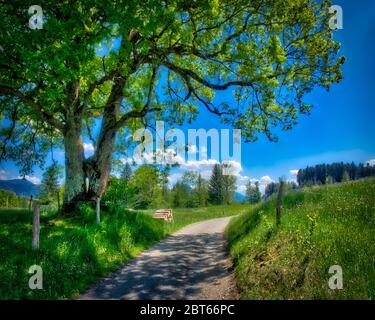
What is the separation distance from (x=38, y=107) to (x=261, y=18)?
11.8m

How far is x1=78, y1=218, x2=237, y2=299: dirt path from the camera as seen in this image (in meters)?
9.55

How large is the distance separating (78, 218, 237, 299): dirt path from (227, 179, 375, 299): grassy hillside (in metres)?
0.85

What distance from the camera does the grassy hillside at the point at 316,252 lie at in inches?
267

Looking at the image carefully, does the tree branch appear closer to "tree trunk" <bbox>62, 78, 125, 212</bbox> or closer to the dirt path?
"tree trunk" <bbox>62, 78, 125, 212</bbox>

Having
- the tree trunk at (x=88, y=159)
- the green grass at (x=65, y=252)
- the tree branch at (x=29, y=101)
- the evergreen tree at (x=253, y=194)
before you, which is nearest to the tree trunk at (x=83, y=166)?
the tree trunk at (x=88, y=159)

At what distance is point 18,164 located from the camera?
2175 cm

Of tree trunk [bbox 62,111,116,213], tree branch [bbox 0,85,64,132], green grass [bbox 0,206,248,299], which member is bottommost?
green grass [bbox 0,206,248,299]

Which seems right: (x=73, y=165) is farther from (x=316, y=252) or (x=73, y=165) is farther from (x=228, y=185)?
(x=228, y=185)

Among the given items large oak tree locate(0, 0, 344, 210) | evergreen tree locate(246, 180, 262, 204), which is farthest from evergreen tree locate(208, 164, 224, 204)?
large oak tree locate(0, 0, 344, 210)

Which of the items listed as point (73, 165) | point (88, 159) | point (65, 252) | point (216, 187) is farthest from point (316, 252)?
point (216, 187)

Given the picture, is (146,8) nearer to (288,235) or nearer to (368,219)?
(288,235)

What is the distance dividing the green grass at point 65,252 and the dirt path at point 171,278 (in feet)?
1.78

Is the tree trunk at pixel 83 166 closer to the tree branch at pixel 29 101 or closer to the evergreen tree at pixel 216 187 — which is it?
the tree branch at pixel 29 101

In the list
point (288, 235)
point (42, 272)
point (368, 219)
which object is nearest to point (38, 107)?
point (42, 272)
